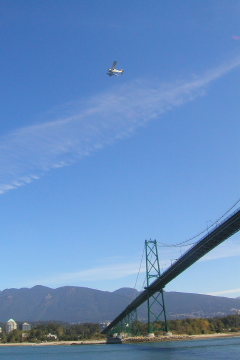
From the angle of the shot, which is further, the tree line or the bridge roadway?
the tree line

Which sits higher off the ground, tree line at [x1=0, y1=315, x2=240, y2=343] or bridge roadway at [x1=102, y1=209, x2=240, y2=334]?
bridge roadway at [x1=102, y1=209, x2=240, y2=334]

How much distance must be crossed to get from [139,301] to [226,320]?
5275 cm

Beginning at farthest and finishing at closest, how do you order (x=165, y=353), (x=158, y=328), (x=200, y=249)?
(x=158, y=328), (x=200, y=249), (x=165, y=353)

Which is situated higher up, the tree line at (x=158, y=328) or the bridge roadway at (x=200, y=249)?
the bridge roadway at (x=200, y=249)

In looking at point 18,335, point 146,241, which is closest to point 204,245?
point 146,241

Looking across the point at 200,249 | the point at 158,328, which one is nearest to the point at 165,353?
the point at 200,249

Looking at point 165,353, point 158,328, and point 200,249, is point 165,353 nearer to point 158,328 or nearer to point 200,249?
point 200,249

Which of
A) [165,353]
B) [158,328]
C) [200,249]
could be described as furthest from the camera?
[158,328]

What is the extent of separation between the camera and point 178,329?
84812mm

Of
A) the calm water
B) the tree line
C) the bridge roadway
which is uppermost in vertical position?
the bridge roadway

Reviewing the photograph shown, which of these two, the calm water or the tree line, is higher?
the calm water

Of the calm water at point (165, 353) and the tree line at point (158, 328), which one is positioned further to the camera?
the tree line at point (158, 328)

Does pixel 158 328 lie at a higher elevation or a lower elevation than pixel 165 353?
lower

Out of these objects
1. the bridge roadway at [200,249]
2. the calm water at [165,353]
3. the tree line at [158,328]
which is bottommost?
the tree line at [158,328]
